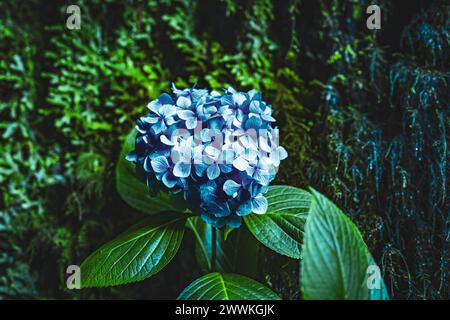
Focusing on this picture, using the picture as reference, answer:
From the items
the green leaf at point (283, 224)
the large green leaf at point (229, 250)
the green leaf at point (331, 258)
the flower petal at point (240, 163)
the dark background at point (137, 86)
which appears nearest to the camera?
the green leaf at point (331, 258)

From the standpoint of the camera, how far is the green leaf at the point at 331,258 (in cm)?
67

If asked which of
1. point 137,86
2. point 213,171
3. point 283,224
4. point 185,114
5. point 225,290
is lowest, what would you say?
point 225,290

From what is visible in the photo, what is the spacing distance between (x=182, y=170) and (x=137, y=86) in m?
0.67

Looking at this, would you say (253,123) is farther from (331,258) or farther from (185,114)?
(331,258)

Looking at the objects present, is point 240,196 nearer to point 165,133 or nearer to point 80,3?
point 165,133

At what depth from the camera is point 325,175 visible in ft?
3.85

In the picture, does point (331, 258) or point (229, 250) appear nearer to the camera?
point (331, 258)

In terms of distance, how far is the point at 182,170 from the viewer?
84 centimetres

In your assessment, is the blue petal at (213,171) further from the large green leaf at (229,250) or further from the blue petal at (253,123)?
the large green leaf at (229,250)

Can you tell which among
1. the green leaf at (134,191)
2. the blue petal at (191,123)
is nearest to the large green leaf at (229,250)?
the green leaf at (134,191)

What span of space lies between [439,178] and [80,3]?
1.18m

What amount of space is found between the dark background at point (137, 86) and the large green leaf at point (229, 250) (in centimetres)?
23

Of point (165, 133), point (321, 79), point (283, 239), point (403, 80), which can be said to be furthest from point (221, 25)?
point (283, 239)

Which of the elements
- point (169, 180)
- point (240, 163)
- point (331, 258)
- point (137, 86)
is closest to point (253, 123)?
point (240, 163)
